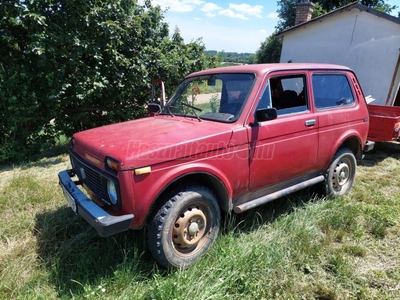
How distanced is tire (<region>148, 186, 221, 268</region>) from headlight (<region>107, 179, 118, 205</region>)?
0.40 meters

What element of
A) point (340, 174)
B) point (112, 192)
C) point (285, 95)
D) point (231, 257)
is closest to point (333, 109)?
point (285, 95)

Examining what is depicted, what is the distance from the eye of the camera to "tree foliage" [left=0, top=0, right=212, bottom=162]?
537 cm

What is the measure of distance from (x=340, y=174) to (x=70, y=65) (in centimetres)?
559

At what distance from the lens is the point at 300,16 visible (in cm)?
1179

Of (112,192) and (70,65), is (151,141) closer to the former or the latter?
(112,192)

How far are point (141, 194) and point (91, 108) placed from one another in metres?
5.40

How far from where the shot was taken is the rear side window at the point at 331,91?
3.68 meters

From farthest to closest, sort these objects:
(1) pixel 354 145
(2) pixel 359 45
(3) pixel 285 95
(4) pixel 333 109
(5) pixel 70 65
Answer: (2) pixel 359 45, (5) pixel 70 65, (1) pixel 354 145, (4) pixel 333 109, (3) pixel 285 95

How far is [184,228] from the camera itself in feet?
8.71

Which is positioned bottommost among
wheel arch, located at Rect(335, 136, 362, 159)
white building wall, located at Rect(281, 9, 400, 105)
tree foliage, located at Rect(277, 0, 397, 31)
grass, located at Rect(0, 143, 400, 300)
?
grass, located at Rect(0, 143, 400, 300)

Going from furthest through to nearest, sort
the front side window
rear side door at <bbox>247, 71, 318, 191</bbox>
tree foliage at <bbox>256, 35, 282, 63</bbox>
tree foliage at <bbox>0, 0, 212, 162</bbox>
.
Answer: tree foliage at <bbox>256, 35, 282, 63</bbox>, tree foliage at <bbox>0, 0, 212, 162</bbox>, the front side window, rear side door at <bbox>247, 71, 318, 191</bbox>

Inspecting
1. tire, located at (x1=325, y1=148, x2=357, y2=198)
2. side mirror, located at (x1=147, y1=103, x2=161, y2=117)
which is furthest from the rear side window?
side mirror, located at (x1=147, y1=103, x2=161, y2=117)

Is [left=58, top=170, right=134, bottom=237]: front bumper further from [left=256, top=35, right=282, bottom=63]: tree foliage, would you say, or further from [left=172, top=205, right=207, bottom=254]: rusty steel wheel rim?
[left=256, top=35, right=282, bottom=63]: tree foliage

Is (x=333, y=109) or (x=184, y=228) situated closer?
(x=184, y=228)
